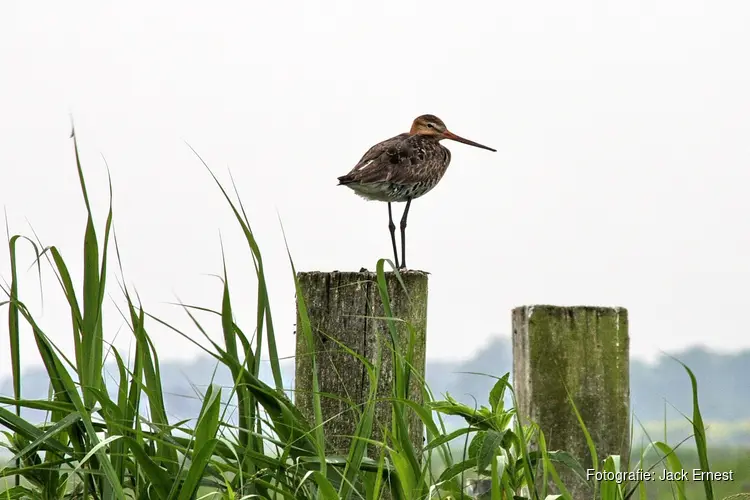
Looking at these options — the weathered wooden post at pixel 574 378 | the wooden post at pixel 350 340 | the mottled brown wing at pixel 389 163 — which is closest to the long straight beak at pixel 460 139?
the mottled brown wing at pixel 389 163

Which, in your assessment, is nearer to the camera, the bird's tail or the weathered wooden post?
the weathered wooden post

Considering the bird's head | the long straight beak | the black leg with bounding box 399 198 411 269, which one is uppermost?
the bird's head

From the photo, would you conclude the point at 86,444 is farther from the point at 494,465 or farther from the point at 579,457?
the point at 579,457

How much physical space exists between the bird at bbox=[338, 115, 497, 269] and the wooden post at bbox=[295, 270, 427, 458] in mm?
2753

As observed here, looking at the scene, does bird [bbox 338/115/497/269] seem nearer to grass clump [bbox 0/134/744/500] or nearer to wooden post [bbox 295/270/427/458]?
wooden post [bbox 295/270/427/458]

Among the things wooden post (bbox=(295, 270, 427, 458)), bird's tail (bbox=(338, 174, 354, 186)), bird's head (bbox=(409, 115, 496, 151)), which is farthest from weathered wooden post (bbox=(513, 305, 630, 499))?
bird's head (bbox=(409, 115, 496, 151))

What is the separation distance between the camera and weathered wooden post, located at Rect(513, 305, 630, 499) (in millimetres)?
4035

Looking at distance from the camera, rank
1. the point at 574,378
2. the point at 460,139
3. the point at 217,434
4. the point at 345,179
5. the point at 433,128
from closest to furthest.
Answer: the point at 217,434 < the point at 574,378 < the point at 345,179 < the point at 433,128 < the point at 460,139

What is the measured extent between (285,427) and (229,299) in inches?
18.5

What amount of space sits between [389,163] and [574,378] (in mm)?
3091

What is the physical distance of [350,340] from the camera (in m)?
3.50

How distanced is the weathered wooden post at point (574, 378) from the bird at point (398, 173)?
2355 mm

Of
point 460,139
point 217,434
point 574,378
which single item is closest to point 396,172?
point 460,139

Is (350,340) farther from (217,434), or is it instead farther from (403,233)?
(403,233)
